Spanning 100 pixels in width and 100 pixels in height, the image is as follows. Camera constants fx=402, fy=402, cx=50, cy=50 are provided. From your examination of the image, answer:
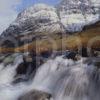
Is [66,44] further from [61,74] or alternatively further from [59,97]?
[59,97]

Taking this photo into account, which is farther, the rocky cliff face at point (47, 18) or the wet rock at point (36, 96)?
the rocky cliff face at point (47, 18)

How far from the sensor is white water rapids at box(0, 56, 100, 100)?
60.6 ft

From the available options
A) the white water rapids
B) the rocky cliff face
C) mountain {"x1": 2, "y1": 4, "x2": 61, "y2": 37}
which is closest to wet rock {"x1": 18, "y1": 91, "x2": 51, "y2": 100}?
the white water rapids

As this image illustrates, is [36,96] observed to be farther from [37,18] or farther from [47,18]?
[47,18]

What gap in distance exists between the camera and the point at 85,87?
1869 cm

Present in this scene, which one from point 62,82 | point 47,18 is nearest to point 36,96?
point 62,82

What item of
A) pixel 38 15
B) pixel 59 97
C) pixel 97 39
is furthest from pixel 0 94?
pixel 38 15

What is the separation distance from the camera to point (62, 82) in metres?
20.3

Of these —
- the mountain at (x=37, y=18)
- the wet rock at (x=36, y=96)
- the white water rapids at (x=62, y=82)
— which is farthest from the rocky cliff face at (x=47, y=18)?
the wet rock at (x=36, y=96)

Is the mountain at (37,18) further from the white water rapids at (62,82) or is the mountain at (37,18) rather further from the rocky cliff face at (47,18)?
the white water rapids at (62,82)

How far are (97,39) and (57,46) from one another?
375 centimetres

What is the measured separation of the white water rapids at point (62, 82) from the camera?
18.5m

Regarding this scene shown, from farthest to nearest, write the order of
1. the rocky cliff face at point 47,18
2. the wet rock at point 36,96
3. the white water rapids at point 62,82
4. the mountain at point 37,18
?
the mountain at point 37,18
the rocky cliff face at point 47,18
the white water rapids at point 62,82
the wet rock at point 36,96

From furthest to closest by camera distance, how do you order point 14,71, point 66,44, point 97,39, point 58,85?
point 66,44 → point 97,39 → point 14,71 → point 58,85
